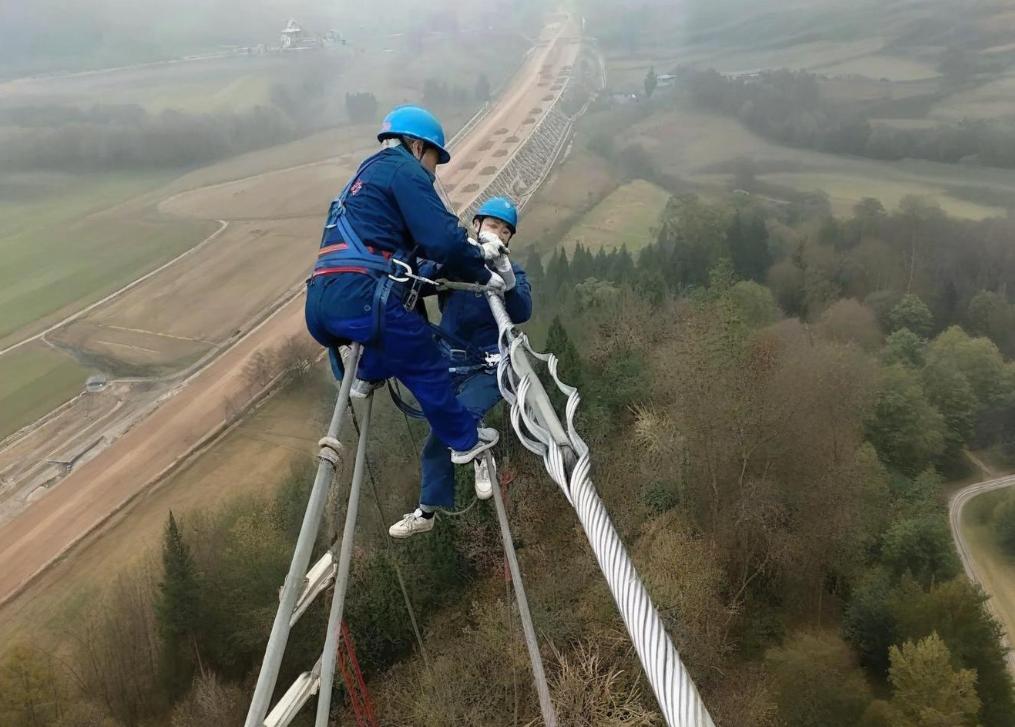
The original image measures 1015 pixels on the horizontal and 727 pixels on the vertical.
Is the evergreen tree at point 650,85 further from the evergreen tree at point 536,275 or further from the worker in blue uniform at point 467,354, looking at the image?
the worker in blue uniform at point 467,354

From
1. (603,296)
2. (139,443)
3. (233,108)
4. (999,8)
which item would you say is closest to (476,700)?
(603,296)

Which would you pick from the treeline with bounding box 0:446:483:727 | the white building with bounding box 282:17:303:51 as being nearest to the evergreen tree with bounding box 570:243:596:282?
the treeline with bounding box 0:446:483:727

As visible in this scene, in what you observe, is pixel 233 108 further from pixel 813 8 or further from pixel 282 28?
pixel 813 8

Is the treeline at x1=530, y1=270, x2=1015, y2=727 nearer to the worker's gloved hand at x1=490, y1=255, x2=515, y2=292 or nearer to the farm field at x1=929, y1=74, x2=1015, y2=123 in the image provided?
the worker's gloved hand at x1=490, y1=255, x2=515, y2=292

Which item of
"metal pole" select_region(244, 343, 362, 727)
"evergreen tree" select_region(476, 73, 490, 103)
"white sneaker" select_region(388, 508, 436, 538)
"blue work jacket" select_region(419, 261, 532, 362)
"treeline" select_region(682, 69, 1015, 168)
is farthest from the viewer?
"evergreen tree" select_region(476, 73, 490, 103)

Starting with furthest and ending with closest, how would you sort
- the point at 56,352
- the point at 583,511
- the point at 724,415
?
the point at 56,352 → the point at 724,415 → the point at 583,511

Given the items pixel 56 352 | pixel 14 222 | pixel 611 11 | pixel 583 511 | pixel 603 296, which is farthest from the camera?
pixel 611 11

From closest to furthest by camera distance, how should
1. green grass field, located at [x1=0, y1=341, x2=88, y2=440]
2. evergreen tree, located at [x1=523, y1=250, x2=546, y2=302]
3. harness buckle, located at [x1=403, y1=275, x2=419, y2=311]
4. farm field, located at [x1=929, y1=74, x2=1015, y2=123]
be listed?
1. harness buckle, located at [x1=403, y1=275, x2=419, y2=311]
2. evergreen tree, located at [x1=523, y1=250, x2=546, y2=302]
3. green grass field, located at [x1=0, y1=341, x2=88, y2=440]
4. farm field, located at [x1=929, y1=74, x2=1015, y2=123]
